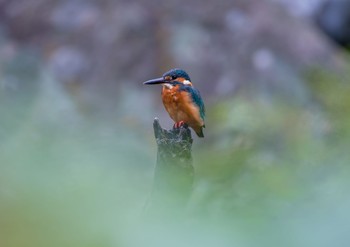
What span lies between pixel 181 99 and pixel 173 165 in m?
0.43

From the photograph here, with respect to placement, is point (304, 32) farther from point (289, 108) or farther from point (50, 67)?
point (50, 67)

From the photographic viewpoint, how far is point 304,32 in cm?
→ 962

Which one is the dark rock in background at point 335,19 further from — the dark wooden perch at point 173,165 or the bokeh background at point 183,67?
the dark wooden perch at point 173,165

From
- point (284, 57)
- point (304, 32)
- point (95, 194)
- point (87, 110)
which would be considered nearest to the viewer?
point (95, 194)

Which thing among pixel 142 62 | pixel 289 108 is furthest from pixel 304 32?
pixel 142 62

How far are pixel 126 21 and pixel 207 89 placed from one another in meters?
1.36

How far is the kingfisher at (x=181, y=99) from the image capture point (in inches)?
107

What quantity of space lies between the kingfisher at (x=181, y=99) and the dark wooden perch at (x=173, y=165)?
87 millimetres

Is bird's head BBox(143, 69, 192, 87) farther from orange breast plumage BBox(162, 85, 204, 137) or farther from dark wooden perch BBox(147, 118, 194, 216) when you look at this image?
dark wooden perch BBox(147, 118, 194, 216)

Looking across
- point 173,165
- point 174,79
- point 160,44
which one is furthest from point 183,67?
point 173,165

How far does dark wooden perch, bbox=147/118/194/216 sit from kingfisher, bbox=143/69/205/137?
0.29ft

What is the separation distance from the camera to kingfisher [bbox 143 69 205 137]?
2.72 m

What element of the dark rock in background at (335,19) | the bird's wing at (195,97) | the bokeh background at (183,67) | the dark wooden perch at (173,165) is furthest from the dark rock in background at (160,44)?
the dark wooden perch at (173,165)

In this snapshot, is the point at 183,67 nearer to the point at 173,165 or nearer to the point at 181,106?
the point at 181,106
